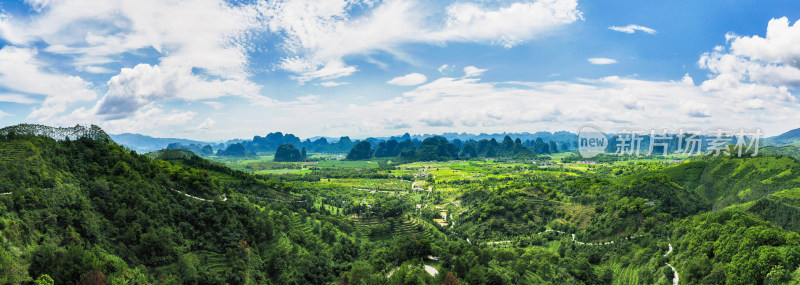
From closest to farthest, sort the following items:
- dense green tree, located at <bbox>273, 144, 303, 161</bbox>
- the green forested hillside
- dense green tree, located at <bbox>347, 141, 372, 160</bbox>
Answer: the green forested hillside → dense green tree, located at <bbox>273, 144, 303, 161</bbox> → dense green tree, located at <bbox>347, 141, 372, 160</bbox>

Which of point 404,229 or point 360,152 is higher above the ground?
point 360,152

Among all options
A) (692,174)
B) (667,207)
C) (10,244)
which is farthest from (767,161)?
(10,244)

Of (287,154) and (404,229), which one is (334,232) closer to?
(404,229)

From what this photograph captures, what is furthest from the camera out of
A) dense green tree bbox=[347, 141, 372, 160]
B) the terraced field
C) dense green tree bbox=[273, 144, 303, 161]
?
dense green tree bbox=[347, 141, 372, 160]

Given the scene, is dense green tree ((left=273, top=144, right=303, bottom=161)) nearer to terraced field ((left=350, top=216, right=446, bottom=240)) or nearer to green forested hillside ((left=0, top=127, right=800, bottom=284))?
green forested hillside ((left=0, top=127, right=800, bottom=284))

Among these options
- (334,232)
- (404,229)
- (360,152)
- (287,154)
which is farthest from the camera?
(360,152)

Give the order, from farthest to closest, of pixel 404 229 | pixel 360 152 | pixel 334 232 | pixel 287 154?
pixel 360 152
pixel 287 154
pixel 404 229
pixel 334 232

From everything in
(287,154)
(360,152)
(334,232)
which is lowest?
(334,232)

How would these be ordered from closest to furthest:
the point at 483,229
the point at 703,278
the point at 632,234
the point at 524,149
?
the point at 703,278 < the point at 632,234 < the point at 483,229 < the point at 524,149

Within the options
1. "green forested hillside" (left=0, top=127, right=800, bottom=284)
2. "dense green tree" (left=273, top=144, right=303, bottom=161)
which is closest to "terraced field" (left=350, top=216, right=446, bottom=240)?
"green forested hillside" (left=0, top=127, right=800, bottom=284)

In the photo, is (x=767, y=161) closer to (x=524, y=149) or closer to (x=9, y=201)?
(x=9, y=201)

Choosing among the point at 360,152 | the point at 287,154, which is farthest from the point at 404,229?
the point at 287,154
